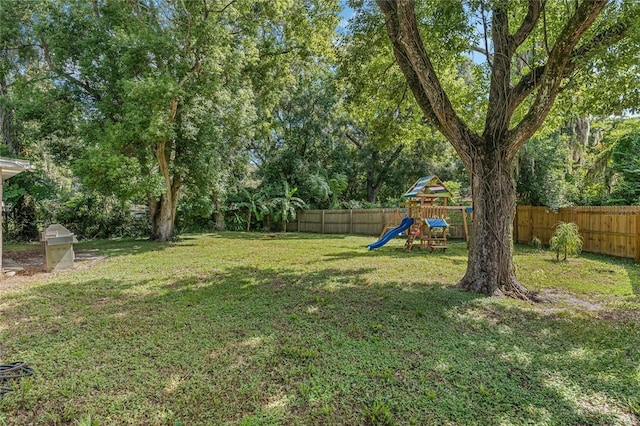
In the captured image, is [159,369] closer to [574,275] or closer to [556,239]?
[574,275]

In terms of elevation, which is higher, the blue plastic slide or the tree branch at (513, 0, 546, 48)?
the tree branch at (513, 0, 546, 48)

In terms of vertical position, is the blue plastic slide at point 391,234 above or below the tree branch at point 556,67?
below

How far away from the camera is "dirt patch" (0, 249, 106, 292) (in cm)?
605

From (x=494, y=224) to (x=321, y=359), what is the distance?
343cm

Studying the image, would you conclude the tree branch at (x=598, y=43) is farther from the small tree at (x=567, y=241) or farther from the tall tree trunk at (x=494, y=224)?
the small tree at (x=567, y=241)

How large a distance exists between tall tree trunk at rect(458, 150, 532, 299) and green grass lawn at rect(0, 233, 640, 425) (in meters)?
0.44

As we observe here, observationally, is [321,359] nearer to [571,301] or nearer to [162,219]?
[571,301]

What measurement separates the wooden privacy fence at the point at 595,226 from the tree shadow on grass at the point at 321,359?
6.24m

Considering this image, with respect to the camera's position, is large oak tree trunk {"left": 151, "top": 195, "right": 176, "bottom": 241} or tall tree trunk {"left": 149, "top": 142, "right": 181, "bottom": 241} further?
large oak tree trunk {"left": 151, "top": 195, "right": 176, "bottom": 241}

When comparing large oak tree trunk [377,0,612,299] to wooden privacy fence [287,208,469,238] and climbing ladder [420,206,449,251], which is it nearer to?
climbing ladder [420,206,449,251]

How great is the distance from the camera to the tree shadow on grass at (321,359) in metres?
2.35

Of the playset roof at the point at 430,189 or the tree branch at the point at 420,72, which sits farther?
the playset roof at the point at 430,189

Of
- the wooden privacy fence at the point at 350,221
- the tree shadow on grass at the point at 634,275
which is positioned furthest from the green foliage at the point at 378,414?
the wooden privacy fence at the point at 350,221

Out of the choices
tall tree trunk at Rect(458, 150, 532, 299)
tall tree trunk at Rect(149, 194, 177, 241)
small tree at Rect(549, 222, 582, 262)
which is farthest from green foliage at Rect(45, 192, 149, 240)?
small tree at Rect(549, 222, 582, 262)
